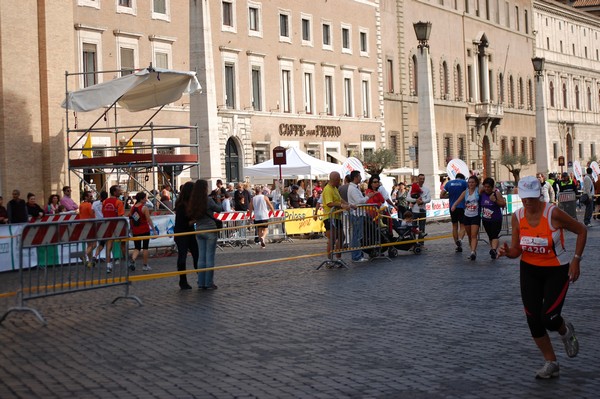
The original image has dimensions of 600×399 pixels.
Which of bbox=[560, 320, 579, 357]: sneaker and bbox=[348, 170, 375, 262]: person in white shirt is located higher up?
bbox=[348, 170, 375, 262]: person in white shirt

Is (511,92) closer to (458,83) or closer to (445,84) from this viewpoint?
(458,83)

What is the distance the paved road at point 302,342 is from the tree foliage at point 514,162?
215 feet

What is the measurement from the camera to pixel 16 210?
26.8 meters

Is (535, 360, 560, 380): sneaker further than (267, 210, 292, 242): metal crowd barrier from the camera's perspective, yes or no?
No

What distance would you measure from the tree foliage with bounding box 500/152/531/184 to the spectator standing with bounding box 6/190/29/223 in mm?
60693

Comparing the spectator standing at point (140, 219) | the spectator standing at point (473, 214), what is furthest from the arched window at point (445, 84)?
the spectator standing at point (140, 219)

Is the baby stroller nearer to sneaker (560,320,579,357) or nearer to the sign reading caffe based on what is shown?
sneaker (560,320,579,357)

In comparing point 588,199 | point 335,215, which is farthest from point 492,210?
point 588,199

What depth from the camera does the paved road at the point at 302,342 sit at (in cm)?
954

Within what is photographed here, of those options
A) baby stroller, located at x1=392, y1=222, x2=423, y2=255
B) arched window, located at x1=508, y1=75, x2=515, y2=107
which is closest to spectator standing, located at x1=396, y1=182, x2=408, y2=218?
baby stroller, located at x1=392, y1=222, x2=423, y2=255

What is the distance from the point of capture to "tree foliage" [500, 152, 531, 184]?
8438 centimetres

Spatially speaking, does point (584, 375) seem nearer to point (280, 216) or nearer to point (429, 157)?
point (280, 216)

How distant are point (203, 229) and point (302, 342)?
23.2 ft

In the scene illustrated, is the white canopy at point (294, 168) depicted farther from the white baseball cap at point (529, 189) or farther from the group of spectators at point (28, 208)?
the white baseball cap at point (529, 189)
